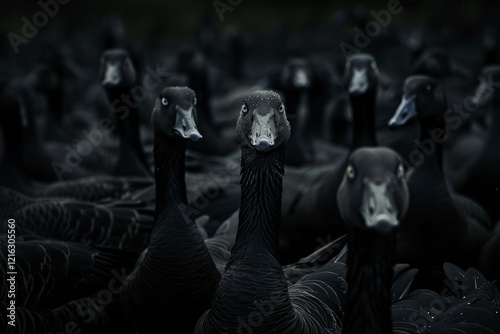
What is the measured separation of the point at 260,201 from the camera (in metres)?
4.89

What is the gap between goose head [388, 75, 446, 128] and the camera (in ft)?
22.6

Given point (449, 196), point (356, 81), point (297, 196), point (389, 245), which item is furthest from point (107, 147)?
point (389, 245)

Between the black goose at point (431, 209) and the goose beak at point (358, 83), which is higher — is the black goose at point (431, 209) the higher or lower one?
the lower one

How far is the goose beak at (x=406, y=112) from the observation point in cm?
680

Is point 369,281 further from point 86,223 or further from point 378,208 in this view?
point 86,223

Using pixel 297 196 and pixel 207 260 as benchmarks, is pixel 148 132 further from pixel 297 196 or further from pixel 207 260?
pixel 207 260

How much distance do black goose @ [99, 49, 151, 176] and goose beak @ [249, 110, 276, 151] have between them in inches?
149

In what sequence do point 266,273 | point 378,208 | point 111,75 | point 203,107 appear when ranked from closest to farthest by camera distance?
1. point 378,208
2. point 266,273
3. point 111,75
4. point 203,107

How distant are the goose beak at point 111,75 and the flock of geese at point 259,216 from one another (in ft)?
0.05
